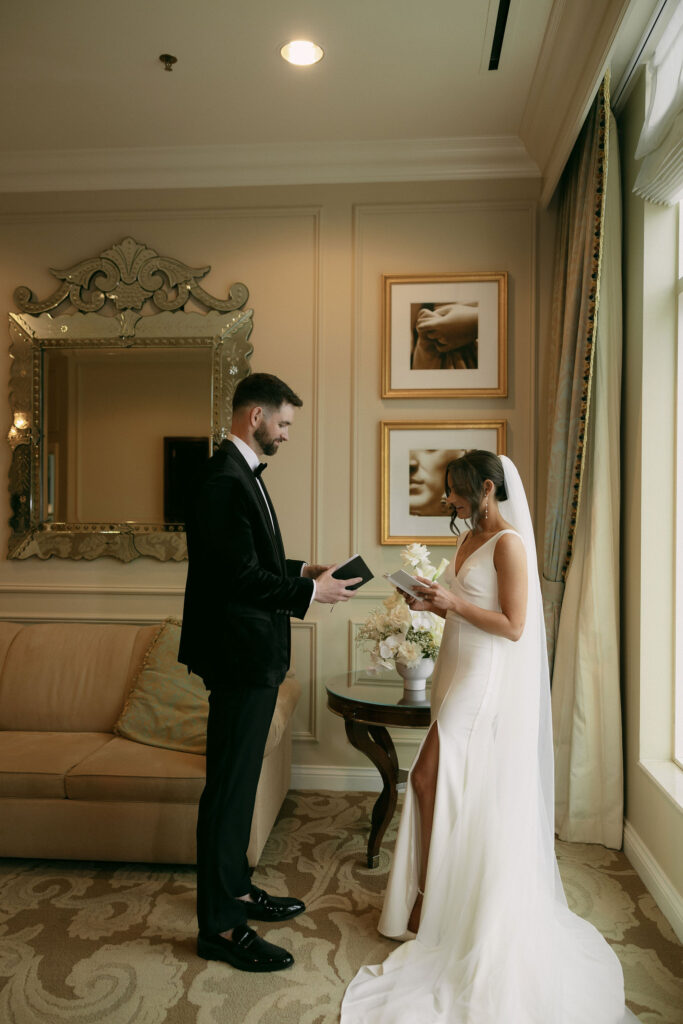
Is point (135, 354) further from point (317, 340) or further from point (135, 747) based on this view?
point (135, 747)

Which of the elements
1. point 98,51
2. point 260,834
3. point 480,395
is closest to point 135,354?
point 98,51

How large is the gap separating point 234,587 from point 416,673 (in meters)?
1.06

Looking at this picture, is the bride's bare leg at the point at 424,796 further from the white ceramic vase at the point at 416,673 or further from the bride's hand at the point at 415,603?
the white ceramic vase at the point at 416,673

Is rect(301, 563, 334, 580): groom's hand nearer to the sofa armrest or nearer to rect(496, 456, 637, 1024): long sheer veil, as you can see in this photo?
the sofa armrest

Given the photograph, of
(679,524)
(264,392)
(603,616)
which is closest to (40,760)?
(264,392)

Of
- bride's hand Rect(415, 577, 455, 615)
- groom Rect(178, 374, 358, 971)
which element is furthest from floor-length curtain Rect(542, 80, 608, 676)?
groom Rect(178, 374, 358, 971)

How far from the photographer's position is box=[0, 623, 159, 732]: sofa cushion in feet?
12.5

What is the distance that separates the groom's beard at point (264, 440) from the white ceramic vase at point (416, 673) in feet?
3.62

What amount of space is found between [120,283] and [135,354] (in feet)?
1.36

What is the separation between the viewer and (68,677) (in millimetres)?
3893

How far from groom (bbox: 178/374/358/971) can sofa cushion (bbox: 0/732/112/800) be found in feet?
3.05

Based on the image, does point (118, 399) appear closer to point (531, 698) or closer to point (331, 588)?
point (331, 588)

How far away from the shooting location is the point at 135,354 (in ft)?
14.2

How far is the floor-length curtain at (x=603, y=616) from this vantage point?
345cm
